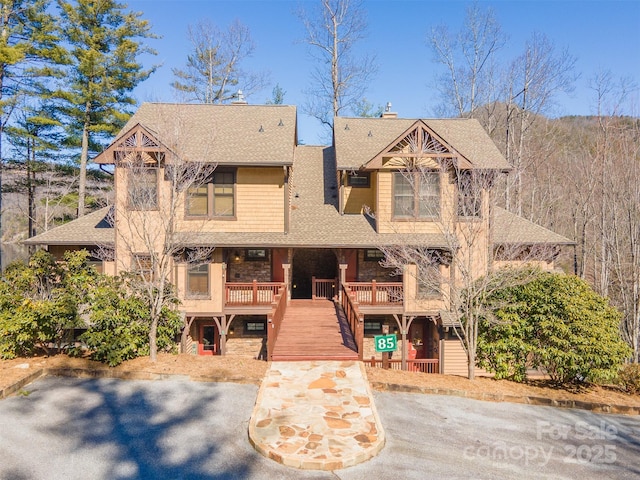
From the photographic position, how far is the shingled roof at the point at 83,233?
14320 millimetres

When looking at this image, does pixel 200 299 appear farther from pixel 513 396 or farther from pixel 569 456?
pixel 569 456

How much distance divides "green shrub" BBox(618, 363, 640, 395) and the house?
423 cm

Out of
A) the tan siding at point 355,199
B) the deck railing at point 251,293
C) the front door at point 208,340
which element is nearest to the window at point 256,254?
the deck railing at point 251,293

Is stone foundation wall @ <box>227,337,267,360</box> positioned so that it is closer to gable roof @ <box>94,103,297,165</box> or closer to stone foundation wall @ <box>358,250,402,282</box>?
stone foundation wall @ <box>358,250,402,282</box>

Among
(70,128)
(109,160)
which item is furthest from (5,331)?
(70,128)

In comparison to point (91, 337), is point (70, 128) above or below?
above

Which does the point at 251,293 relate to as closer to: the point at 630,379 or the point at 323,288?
the point at 323,288

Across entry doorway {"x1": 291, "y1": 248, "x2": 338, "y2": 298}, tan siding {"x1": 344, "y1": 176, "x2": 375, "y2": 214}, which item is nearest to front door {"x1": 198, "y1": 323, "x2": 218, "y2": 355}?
entry doorway {"x1": 291, "y1": 248, "x2": 338, "y2": 298}

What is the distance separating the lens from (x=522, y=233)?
1542cm

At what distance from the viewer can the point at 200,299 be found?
14133 mm

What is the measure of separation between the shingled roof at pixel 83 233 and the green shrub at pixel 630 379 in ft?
58.3

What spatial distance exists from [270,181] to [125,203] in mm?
5339

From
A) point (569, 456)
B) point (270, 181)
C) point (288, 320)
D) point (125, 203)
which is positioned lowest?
point (569, 456)

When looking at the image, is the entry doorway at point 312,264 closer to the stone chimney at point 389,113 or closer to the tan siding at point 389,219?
the tan siding at point 389,219
